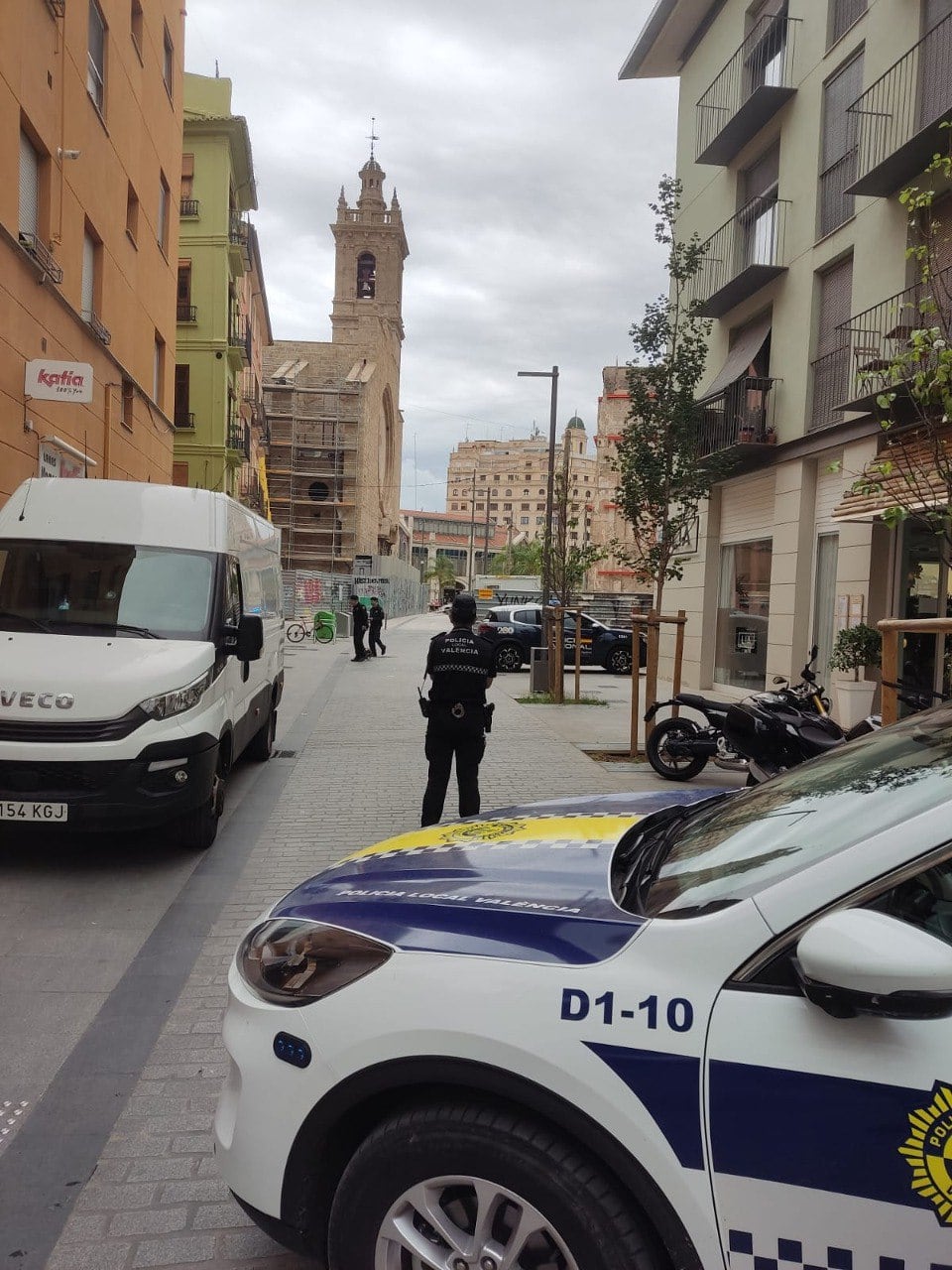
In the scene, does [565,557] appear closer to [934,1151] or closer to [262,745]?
[262,745]

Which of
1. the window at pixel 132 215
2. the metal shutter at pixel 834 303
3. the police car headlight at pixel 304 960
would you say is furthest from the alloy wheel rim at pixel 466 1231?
the window at pixel 132 215

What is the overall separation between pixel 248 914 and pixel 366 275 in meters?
88.7

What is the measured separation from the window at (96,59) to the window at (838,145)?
1154cm

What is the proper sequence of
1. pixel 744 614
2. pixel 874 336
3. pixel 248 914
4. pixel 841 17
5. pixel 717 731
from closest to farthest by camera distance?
pixel 248 914, pixel 717 731, pixel 874 336, pixel 841 17, pixel 744 614

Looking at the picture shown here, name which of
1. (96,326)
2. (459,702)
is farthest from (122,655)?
(96,326)

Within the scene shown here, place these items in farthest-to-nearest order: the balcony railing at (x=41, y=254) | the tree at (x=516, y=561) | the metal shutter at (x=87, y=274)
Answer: the tree at (x=516, y=561), the metal shutter at (x=87, y=274), the balcony railing at (x=41, y=254)

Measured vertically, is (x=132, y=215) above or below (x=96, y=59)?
below

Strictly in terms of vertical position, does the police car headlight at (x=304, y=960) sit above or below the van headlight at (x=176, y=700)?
below

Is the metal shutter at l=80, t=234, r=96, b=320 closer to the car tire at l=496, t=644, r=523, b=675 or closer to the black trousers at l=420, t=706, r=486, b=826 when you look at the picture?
the car tire at l=496, t=644, r=523, b=675

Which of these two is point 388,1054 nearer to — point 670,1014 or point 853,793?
point 670,1014

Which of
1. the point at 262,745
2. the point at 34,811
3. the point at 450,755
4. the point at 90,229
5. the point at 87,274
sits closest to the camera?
the point at 34,811

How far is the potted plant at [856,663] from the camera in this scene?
538 inches

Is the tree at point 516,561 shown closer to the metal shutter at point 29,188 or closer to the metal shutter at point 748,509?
the metal shutter at point 748,509

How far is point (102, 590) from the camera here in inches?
278
